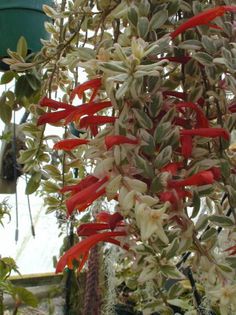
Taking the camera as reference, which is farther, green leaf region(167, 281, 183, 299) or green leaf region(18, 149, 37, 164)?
green leaf region(18, 149, 37, 164)

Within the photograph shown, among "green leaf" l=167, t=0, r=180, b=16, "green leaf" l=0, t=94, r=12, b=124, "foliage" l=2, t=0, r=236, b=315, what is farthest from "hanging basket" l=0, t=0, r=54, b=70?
"green leaf" l=167, t=0, r=180, b=16

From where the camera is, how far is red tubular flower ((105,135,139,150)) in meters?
0.46

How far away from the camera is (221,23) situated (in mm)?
561

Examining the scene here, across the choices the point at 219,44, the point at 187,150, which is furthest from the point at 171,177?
the point at 219,44

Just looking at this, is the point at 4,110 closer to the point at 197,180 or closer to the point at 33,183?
the point at 33,183

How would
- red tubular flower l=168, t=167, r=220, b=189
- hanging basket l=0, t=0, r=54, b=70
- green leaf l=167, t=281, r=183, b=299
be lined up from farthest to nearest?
hanging basket l=0, t=0, r=54, b=70 → green leaf l=167, t=281, r=183, b=299 → red tubular flower l=168, t=167, r=220, b=189

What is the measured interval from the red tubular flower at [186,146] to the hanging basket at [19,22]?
0.50 meters

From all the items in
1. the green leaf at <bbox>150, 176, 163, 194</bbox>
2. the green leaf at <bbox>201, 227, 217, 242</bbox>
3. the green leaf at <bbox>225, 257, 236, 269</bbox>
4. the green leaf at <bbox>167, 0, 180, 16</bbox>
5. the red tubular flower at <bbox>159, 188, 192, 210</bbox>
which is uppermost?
the green leaf at <bbox>167, 0, 180, 16</bbox>

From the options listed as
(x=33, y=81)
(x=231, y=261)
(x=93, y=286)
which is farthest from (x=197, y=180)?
(x=93, y=286)

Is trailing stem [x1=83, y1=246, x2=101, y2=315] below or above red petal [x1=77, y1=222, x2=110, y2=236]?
below

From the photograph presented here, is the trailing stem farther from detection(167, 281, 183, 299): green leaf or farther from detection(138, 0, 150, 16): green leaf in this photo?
detection(138, 0, 150, 16): green leaf

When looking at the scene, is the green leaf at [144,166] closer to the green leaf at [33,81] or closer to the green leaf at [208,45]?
the green leaf at [208,45]

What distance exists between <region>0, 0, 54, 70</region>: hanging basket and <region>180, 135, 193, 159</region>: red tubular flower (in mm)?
496

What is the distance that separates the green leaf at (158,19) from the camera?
1.75 ft
